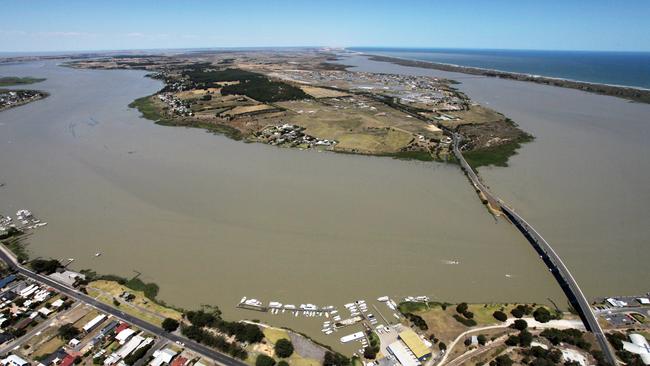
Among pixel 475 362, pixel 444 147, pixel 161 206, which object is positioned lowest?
pixel 475 362

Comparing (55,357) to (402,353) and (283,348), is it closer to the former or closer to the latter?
(283,348)

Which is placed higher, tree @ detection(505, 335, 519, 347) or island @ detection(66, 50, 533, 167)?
island @ detection(66, 50, 533, 167)

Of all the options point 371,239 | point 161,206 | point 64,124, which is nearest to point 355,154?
point 371,239

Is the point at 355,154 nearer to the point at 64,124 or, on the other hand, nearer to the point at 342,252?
the point at 342,252

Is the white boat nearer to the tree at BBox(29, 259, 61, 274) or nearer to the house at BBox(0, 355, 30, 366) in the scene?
the house at BBox(0, 355, 30, 366)

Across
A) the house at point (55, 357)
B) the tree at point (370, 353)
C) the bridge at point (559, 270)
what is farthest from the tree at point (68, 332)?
the bridge at point (559, 270)

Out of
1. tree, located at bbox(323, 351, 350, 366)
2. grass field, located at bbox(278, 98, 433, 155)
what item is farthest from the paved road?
grass field, located at bbox(278, 98, 433, 155)

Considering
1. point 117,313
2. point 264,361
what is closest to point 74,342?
point 117,313
